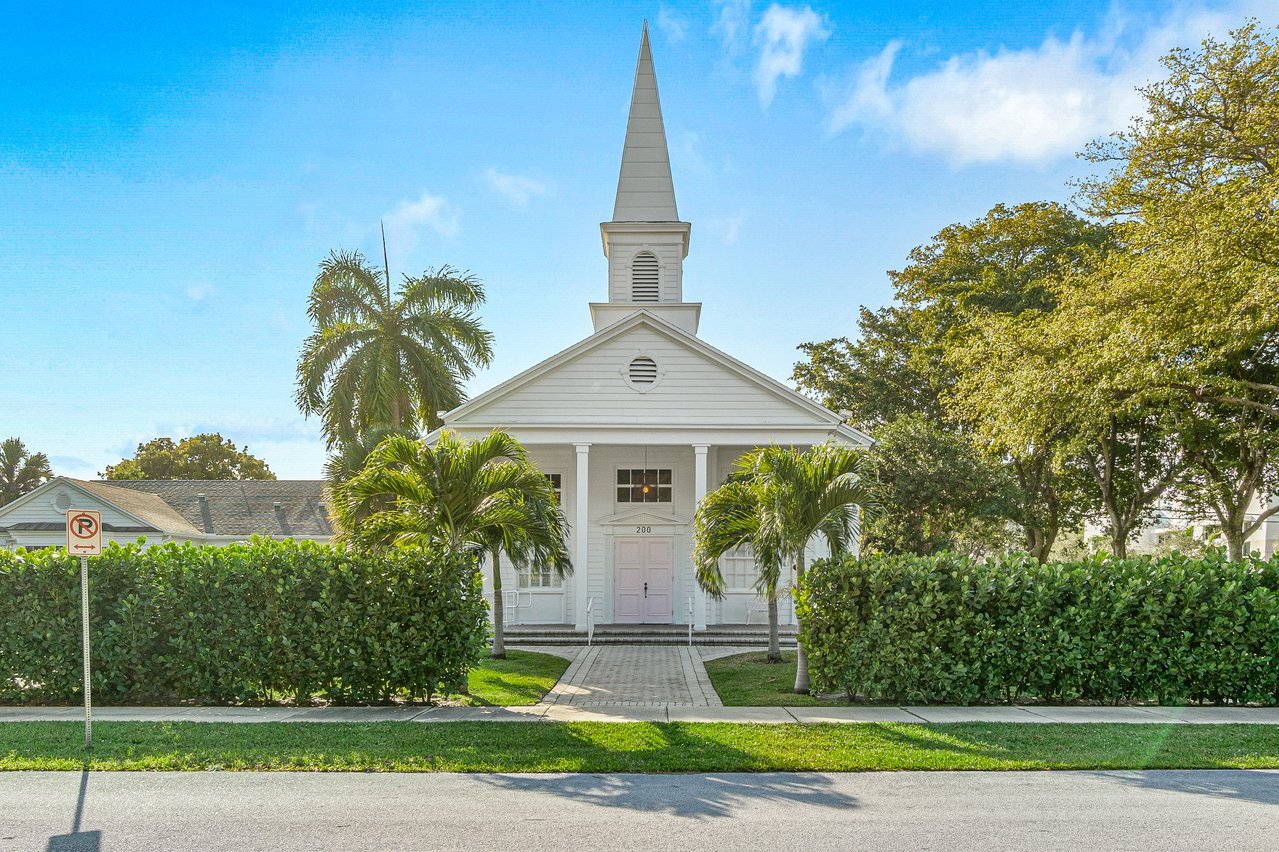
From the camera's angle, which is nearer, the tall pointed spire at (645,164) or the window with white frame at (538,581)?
the window with white frame at (538,581)

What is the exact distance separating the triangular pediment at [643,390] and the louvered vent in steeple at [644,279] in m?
4.48

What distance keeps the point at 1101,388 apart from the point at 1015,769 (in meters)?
14.0

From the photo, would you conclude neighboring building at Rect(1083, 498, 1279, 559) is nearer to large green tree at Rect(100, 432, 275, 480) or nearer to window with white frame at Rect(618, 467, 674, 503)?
window with white frame at Rect(618, 467, 674, 503)

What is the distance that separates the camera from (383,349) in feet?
92.7

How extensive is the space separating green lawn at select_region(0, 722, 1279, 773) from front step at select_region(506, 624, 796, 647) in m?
10.2

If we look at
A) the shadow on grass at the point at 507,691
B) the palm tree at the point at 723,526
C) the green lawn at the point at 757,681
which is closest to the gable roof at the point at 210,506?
the shadow on grass at the point at 507,691

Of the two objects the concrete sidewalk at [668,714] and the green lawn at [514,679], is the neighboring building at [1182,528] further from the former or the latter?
the green lawn at [514,679]

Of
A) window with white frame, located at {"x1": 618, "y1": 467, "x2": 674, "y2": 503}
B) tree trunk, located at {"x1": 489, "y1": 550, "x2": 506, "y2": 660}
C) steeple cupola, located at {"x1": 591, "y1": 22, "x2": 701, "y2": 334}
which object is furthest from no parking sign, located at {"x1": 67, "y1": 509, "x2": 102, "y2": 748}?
steeple cupola, located at {"x1": 591, "y1": 22, "x2": 701, "y2": 334}

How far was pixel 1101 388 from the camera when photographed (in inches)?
780

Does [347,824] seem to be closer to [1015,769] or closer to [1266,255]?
[1015,769]

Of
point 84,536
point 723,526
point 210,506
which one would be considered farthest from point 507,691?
point 210,506

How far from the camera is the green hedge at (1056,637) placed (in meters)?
11.7

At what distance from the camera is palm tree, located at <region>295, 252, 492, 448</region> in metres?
28.2

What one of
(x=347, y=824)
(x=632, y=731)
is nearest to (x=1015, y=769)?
(x=632, y=731)
